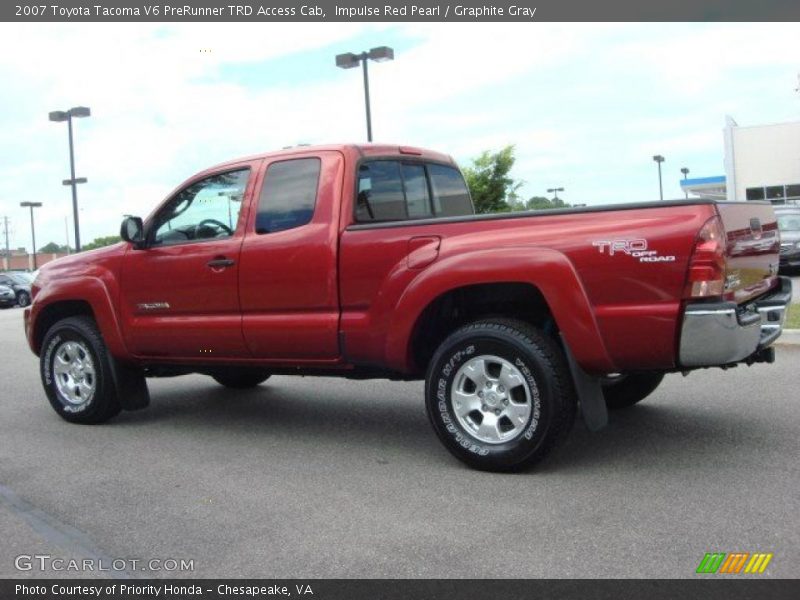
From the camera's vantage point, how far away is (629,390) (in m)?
6.19

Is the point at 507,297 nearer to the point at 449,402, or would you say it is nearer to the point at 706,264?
the point at 449,402

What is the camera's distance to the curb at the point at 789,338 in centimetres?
900

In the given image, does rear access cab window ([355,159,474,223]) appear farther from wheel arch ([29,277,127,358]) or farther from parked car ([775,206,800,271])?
parked car ([775,206,800,271])

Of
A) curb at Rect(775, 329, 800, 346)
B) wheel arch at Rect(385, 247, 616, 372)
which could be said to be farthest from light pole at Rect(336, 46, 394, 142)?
wheel arch at Rect(385, 247, 616, 372)

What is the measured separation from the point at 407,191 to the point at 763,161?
3674cm

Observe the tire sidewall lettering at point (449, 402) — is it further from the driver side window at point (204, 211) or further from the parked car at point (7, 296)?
the parked car at point (7, 296)

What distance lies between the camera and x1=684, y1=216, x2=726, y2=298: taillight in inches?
168

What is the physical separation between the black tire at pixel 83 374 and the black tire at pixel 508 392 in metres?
2.95

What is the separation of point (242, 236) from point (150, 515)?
6.99ft

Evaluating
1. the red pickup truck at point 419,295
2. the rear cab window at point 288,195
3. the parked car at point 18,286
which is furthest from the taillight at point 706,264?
the parked car at point 18,286
